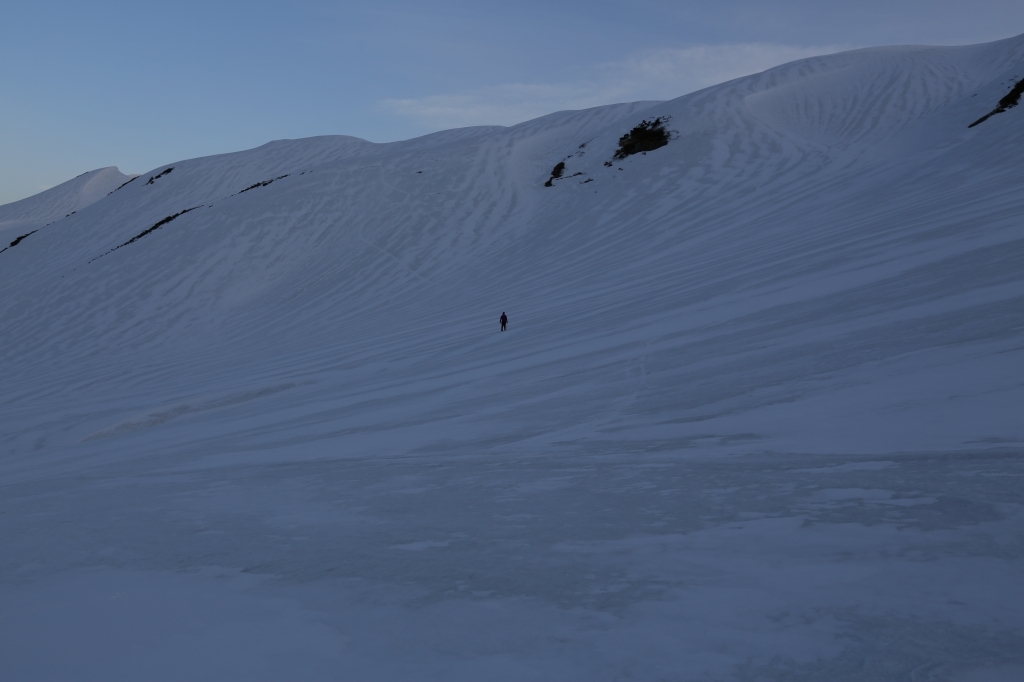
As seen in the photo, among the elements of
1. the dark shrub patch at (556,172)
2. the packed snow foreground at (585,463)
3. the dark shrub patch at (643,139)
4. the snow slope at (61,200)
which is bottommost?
the packed snow foreground at (585,463)

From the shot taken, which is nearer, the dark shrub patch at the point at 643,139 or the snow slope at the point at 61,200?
the dark shrub patch at the point at 643,139

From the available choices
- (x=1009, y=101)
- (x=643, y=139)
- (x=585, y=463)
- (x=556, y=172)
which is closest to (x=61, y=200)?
(x=556, y=172)

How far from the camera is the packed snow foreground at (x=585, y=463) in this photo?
2.81 meters

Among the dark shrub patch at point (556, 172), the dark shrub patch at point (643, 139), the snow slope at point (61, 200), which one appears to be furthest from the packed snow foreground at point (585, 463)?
the snow slope at point (61, 200)

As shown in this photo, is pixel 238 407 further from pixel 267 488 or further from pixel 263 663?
pixel 263 663

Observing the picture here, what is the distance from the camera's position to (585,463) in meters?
5.23

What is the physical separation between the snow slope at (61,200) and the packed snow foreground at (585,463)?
36072 millimetres

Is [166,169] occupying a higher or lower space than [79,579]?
higher

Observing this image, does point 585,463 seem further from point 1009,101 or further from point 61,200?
point 61,200

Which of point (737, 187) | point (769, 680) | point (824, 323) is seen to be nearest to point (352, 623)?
point (769, 680)

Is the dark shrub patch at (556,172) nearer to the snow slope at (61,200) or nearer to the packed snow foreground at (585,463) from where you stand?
the packed snow foreground at (585,463)

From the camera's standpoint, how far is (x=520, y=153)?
1180 inches

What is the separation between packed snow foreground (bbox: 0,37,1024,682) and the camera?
9.23 ft

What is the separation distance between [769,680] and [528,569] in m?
1.29
